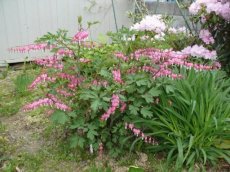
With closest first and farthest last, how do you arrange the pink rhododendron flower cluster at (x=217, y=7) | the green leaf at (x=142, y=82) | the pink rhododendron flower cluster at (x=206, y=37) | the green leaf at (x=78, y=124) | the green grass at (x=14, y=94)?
the green leaf at (x=142, y=82) → the green leaf at (x=78, y=124) → the pink rhododendron flower cluster at (x=217, y=7) → the pink rhododendron flower cluster at (x=206, y=37) → the green grass at (x=14, y=94)

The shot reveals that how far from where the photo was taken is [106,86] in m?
2.35

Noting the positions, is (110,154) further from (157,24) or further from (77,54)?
(157,24)

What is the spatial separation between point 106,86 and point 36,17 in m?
2.80

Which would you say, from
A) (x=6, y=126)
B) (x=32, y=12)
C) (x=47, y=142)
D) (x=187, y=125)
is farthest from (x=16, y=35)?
(x=187, y=125)

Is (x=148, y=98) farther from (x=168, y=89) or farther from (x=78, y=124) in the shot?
(x=78, y=124)

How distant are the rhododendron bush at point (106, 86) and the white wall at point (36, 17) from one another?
2.37 m

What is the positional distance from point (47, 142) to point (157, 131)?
34.1 inches

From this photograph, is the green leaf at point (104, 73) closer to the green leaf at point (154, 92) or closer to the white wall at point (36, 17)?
the green leaf at point (154, 92)

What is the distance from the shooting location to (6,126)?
10.0 ft

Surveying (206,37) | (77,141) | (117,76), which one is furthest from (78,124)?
(206,37)

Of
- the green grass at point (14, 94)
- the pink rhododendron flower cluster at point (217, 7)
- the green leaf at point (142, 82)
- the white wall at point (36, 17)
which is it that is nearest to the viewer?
the green leaf at point (142, 82)

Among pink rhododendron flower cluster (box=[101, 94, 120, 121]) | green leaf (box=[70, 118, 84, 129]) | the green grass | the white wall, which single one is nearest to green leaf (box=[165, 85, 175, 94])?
pink rhododendron flower cluster (box=[101, 94, 120, 121])

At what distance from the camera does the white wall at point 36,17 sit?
4652 mm

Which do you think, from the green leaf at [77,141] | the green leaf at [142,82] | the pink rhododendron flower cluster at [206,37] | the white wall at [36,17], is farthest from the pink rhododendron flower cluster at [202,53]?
the white wall at [36,17]
